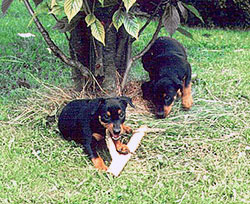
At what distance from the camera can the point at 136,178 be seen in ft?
10.8

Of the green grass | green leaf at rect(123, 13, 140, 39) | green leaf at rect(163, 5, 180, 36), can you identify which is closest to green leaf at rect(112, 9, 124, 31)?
green leaf at rect(123, 13, 140, 39)

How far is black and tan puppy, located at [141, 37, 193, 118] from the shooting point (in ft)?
13.9

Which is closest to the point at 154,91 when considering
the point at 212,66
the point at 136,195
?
the point at 136,195

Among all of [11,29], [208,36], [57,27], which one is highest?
[57,27]

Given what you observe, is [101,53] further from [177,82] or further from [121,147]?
[121,147]

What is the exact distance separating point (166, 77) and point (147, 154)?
104 centimetres

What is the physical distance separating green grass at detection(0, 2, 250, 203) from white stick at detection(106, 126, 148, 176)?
0.06 meters

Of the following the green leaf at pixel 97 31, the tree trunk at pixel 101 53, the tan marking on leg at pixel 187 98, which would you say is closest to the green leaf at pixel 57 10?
the green leaf at pixel 97 31

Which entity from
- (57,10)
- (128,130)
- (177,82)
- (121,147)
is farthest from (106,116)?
(177,82)

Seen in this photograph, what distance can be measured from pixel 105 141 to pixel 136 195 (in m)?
0.82

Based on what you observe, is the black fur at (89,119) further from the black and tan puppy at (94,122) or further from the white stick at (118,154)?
the white stick at (118,154)

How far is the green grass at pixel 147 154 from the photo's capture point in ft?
10.2

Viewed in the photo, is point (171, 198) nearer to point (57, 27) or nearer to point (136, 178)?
point (136, 178)

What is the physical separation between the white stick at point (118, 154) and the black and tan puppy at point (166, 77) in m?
0.48
